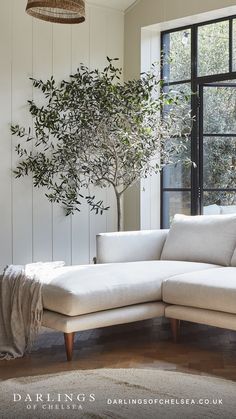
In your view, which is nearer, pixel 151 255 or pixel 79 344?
pixel 79 344

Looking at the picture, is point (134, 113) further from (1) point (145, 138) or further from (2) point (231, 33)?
(2) point (231, 33)

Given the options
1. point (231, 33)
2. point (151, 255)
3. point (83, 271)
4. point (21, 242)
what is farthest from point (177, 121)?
point (83, 271)

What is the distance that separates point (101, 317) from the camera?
3557 millimetres

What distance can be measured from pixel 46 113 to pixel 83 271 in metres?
1.76

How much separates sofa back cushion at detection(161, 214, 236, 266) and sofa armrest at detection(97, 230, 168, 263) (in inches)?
3.4

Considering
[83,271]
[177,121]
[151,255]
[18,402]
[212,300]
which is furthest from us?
[177,121]

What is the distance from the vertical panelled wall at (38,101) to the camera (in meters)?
4.97

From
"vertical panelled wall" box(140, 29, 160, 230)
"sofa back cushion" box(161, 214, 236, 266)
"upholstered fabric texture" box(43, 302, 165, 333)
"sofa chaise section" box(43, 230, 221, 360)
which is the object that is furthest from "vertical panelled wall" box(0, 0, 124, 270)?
"upholstered fabric texture" box(43, 302, 165, 333)

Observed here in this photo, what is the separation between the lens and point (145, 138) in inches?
198

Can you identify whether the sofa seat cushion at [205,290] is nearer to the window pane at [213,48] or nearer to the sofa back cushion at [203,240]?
the sofa back cushion at [203,240]

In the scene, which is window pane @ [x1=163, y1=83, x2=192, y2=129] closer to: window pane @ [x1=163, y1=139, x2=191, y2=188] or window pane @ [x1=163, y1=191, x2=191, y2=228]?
window pane @ [x1=163, y1=139, x2=191, y2=188]

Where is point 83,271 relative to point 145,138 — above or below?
below

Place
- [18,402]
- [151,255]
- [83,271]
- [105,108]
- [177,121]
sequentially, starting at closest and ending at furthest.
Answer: [18,402]
[83,271]
[151,255]
[105,108]
[177,121]

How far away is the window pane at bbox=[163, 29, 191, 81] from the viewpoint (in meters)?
5.55
